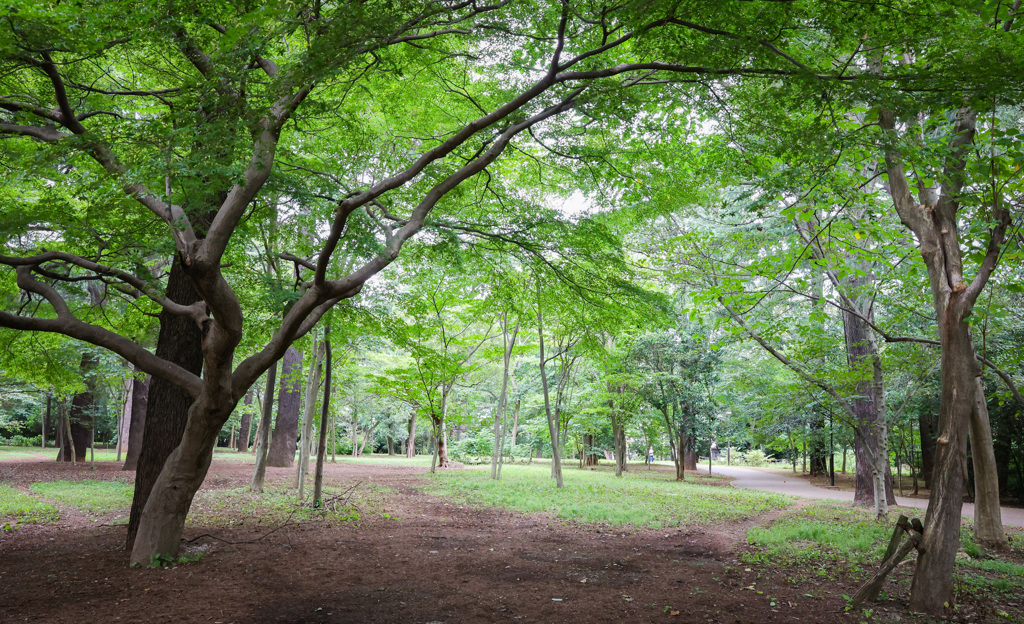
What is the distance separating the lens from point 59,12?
4.46 m

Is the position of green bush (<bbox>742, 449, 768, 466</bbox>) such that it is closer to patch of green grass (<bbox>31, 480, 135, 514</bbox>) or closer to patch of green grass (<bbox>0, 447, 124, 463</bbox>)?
patch of green grass (<bbox>0, 447, 124, 463</bbox>)

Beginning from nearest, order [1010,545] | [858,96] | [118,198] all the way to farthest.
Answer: [858,96] → [118,198] → [1010,545]

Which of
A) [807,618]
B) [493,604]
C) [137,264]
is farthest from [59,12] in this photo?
[807,618]

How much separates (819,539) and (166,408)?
879 centimetres

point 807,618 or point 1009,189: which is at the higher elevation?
point 1009,189

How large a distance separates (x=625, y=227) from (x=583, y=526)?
4.91 metres

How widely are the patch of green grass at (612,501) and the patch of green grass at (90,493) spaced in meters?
6.44

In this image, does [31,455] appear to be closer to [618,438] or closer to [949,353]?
[618,438]

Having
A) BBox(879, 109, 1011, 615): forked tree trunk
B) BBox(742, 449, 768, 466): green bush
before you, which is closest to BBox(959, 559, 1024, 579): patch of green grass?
BBox(879, 109, 1011, 615): forked tree trunk

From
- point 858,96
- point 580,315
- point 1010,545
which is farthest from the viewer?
point 580,315

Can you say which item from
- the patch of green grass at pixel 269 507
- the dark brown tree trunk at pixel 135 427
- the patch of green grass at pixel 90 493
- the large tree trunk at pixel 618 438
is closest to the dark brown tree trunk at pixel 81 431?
the dark brown tree trunk at pixel 135 427

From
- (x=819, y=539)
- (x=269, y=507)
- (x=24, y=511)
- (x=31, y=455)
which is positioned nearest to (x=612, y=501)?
(x=819, y=539)

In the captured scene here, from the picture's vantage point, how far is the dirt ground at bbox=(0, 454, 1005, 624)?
4.32 metres

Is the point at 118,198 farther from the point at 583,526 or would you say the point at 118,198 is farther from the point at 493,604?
the point at 583,526
